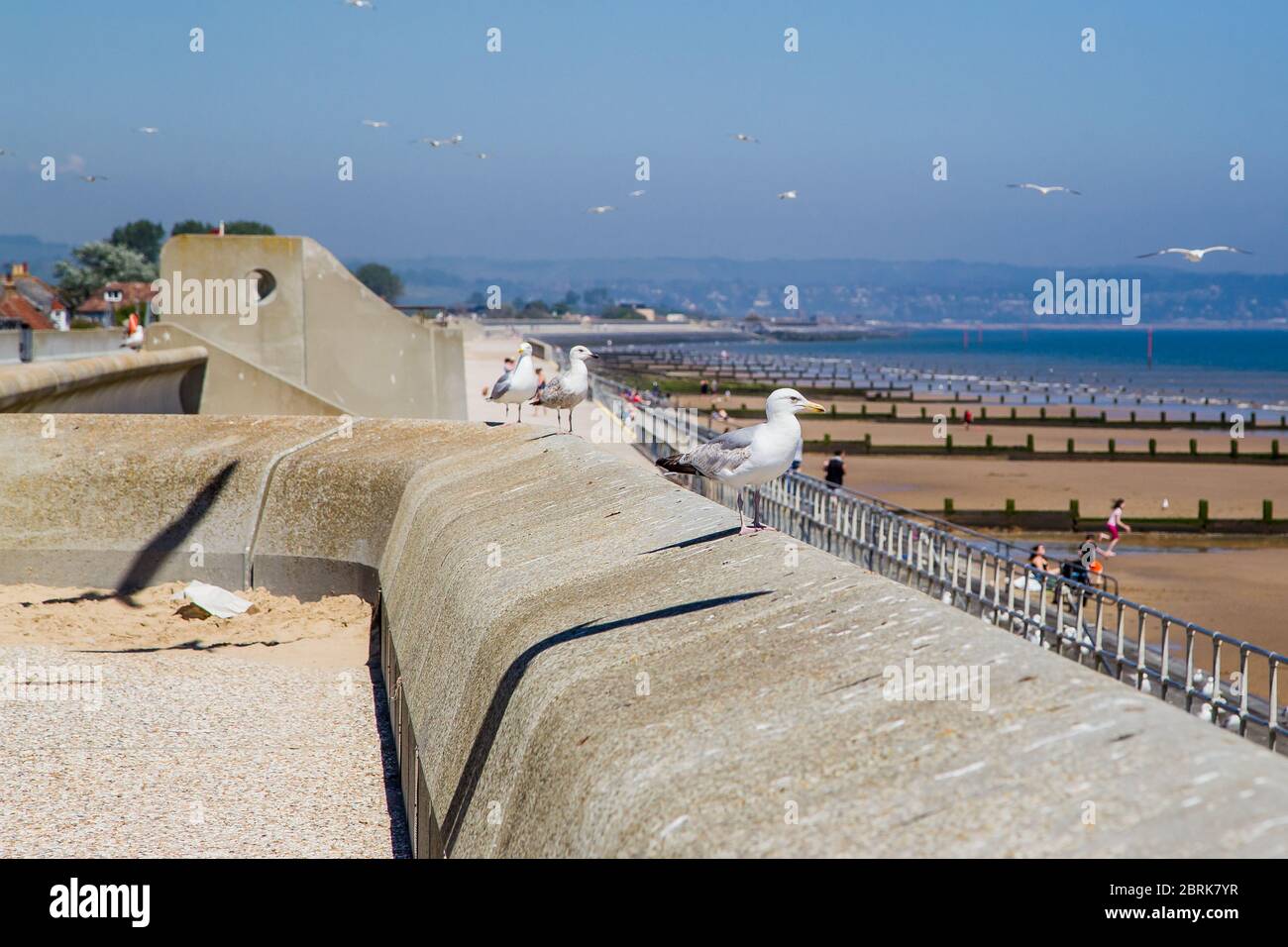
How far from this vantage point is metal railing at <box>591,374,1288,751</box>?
33.9 feet

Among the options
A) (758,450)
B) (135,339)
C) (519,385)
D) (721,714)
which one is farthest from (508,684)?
(135,339)

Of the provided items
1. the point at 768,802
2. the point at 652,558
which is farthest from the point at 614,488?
the point at 768,802

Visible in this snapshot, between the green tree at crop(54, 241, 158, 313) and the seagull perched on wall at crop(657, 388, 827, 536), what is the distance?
12098cm

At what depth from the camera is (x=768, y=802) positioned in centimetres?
384

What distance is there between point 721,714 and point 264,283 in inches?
908

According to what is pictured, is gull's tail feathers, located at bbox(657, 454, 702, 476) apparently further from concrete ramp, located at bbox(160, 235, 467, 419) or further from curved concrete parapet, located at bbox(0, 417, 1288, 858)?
concrete ramp, located at bbox(160, 235, 467, 419)

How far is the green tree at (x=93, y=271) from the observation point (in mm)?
120438

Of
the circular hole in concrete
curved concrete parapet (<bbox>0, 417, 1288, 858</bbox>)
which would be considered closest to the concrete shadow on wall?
curved concrete parapet (<bbox>0, 417, 1288, 858</bbox>)

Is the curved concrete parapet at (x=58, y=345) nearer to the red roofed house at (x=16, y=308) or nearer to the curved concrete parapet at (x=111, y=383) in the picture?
the curved concrete parapet at (x=111, y=383)

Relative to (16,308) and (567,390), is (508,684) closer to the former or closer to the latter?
(567,390)

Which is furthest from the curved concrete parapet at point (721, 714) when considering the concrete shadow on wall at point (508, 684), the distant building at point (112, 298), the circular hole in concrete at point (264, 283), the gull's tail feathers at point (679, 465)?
the distant building at point (112, 298)

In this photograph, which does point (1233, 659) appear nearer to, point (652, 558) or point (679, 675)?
point (652, 558)

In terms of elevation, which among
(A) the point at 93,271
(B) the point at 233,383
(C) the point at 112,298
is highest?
(A) the point at 93,271

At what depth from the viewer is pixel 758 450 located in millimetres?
7004
